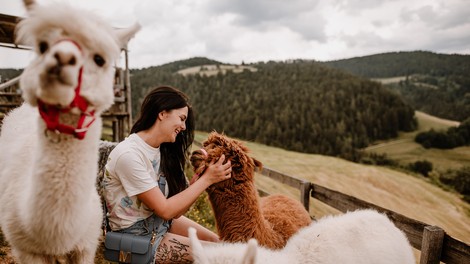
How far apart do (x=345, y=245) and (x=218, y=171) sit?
120cm

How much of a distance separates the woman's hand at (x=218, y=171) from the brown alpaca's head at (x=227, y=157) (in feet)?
0.26

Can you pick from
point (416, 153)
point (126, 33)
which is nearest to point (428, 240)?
point (126, 33)

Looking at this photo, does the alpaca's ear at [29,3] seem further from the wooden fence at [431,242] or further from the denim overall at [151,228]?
the wooden fence at [431,242]

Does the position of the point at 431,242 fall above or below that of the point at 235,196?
below

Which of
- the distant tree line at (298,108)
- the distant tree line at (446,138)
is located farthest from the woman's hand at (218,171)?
the distant tree line at (446,138)

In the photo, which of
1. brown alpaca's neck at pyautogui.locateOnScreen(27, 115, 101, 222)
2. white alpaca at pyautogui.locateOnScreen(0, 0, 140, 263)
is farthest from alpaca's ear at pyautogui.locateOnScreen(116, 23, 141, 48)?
brown alpaca's neck at pyautogui.locateOnScreen(27, 115, 101, 222)

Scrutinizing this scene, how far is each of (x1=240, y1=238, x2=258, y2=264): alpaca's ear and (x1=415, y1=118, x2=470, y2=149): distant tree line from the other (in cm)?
8516

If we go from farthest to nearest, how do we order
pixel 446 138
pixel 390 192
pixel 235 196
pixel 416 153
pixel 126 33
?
pixel 446 138 → pixel 416 153 → pixel 390 192 → pixel 235 196 → pixel 126 33

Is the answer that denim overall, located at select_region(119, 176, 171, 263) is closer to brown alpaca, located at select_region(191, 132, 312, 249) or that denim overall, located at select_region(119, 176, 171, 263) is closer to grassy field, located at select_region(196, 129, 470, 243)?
brown alpaca, located at select_region(191, 132, 312, 249)

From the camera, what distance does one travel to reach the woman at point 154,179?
96.9 inches

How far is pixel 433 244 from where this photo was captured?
9.51 feet

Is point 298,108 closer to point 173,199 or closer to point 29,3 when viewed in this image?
point 173,199

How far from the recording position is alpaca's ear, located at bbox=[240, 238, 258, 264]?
168cm

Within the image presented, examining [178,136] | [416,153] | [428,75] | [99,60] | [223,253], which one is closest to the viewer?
[99,60]
